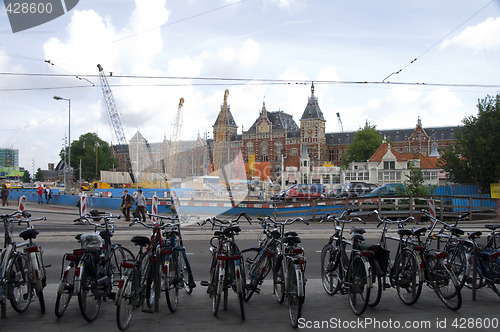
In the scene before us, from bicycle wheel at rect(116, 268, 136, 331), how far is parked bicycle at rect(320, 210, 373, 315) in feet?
9.04

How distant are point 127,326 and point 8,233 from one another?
214cm

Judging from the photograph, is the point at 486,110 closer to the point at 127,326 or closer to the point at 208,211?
the point at 208,211

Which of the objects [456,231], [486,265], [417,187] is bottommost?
[486,265]

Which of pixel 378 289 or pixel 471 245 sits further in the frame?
pixel 471 245

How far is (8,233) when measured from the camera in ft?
19.1

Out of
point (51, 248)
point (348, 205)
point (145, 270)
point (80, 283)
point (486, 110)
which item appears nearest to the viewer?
point (80, 283)

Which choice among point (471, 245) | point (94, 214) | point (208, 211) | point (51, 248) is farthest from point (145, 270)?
point (208, 211)

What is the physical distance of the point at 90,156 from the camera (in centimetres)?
10950

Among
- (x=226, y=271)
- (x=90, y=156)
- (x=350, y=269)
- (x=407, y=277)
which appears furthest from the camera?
(x=90, y=156)

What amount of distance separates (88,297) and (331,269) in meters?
3.43

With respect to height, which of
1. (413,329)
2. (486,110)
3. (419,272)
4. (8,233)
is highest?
(486,110)

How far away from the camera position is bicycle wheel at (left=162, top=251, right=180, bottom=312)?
5745 millimetres

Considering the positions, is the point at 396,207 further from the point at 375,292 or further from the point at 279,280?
the point at 279,280

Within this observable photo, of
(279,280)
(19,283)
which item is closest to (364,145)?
(279,280)
